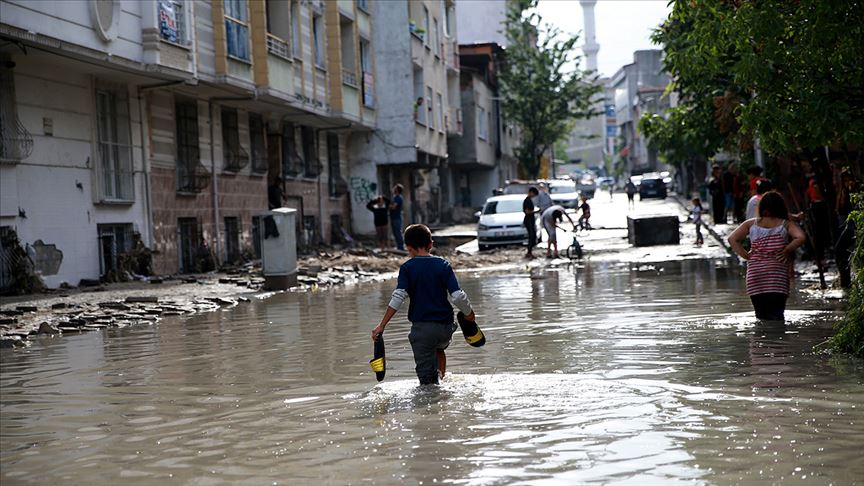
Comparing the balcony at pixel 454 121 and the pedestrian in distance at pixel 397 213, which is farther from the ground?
the balcony at pixel 454 121

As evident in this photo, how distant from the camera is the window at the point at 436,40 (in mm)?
50600

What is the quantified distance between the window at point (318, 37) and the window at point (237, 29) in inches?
259

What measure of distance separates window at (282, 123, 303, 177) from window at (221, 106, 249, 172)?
3.78 m

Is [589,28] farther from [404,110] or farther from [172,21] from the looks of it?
[172,21]

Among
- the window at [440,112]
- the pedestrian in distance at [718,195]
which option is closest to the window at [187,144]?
the pedestrian in distance at [718,195]

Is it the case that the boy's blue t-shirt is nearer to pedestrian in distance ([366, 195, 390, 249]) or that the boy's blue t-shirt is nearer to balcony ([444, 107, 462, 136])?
pedestrian in distance ([366, 195, 390, 249])

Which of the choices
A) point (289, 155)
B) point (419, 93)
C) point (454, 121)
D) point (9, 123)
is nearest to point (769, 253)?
point (9, 123)

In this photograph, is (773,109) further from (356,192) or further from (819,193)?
(356,192)

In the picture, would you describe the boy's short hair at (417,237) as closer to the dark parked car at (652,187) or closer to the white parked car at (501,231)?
the white parked car at (501,231)

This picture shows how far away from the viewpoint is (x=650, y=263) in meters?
25.7

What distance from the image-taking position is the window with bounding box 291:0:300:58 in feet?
104

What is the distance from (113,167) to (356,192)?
18.6 m

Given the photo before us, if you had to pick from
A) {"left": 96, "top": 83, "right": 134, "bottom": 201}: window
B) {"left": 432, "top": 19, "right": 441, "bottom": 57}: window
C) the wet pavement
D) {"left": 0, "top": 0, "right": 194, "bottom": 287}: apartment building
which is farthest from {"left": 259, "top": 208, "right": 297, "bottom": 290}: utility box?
{"left": 432, "top": 19, "right": 441, "bottom": 57}: window

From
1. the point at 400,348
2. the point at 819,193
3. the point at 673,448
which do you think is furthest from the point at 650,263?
the point at 673,448
